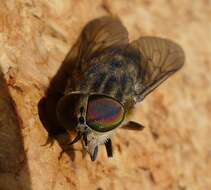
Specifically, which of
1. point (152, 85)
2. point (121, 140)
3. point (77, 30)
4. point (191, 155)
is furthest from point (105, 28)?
point (191, 155)

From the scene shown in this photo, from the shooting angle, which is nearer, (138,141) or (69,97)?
(69,97)

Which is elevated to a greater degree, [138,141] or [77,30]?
[77,30]

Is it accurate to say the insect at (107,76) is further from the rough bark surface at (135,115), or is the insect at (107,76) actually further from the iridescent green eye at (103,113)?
the rough bark surface at (135,115)

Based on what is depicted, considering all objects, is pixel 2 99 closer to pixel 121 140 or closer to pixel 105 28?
pixel 121 140

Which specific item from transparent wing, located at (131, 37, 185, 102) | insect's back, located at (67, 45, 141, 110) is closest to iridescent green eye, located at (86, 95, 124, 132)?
insect's back, located at (67, 45, 141, 110)

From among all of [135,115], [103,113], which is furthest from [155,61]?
[103,113]

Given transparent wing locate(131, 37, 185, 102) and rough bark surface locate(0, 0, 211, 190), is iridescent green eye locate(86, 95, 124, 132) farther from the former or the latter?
transparent wing locate(131, 37, 185, 102)
